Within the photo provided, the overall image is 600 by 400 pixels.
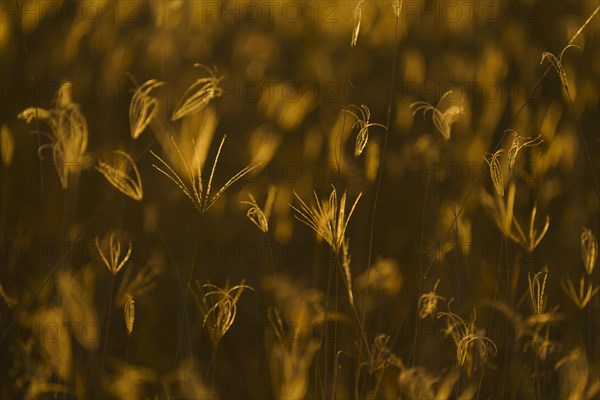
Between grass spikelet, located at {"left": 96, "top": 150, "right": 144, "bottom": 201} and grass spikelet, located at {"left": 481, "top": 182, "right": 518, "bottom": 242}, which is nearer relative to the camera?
grass spikelet, located at {"left": 96, "top": 150, "right": 144, "bottom": 201}

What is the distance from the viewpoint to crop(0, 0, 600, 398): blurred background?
1558 millimetres

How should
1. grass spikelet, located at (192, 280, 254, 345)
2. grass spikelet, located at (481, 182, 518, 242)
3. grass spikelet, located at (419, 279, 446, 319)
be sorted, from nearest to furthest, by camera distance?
grass spikelet, located at (192, 280, 254, 345), grass spikelet, located at (419, 279, 446, 319), grass spikelet, located at (481, 182, 518, 242)

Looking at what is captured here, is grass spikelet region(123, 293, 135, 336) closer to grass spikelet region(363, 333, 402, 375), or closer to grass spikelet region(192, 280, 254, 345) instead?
grass spikelet region(192, 280, 254, 345)

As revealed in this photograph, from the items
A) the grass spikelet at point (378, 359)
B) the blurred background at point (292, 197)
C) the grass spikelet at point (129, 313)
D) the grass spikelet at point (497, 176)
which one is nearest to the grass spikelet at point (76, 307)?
the blurred background at point (292, 197)

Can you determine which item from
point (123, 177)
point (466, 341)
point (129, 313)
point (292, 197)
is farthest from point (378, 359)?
point (292, 197)

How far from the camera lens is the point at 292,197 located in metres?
1.98

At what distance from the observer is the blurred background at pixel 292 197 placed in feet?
5.11

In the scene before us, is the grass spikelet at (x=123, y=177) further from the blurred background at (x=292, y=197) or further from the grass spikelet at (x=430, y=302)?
the grass spikelet at (x=430, y=302)

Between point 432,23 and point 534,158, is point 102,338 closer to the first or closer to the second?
point 534,158

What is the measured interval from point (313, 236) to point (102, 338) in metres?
0.62

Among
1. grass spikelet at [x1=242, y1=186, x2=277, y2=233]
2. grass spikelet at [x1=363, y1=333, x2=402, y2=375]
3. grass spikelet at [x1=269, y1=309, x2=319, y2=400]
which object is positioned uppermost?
grass spikelet at [x1=242, y1=186, x2=277, y2=233]

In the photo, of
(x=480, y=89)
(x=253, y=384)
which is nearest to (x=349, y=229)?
(x=253, y=384)

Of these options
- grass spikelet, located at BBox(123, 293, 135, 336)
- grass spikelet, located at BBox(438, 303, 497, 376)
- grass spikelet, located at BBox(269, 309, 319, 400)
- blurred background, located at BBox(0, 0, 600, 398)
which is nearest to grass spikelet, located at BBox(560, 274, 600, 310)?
blurred background, located at BBox(0, 0, 600, 398)

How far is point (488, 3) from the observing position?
8.71ft
